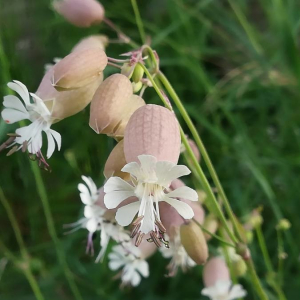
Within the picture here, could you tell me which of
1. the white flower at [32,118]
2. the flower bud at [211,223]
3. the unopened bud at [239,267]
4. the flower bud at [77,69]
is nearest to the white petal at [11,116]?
the white flower at [32,118]

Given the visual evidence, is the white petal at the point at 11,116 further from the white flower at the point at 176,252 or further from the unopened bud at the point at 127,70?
the white flower at the point at 176,252

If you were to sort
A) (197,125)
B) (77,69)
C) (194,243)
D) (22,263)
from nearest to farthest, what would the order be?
(77,69) < (194,243) < (22,263) < (197,125)

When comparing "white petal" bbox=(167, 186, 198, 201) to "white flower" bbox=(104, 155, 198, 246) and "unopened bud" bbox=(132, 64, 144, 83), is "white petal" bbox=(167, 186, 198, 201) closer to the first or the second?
"white flower" bbox=(104, 155, 198, 246)

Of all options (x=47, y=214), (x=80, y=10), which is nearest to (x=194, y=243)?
(x=47, y=214)

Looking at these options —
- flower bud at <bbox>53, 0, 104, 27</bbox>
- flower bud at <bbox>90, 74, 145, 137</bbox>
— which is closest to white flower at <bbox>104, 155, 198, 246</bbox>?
flower bud at <bbox>90, 74, 145, 137</bbox>

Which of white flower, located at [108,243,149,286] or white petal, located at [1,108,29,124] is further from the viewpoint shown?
white flower, located at [108,243,149,286]

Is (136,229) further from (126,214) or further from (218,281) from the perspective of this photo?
(218,281)

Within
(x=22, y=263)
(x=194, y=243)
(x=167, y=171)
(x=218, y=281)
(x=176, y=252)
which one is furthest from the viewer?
(x=22, y=263)
